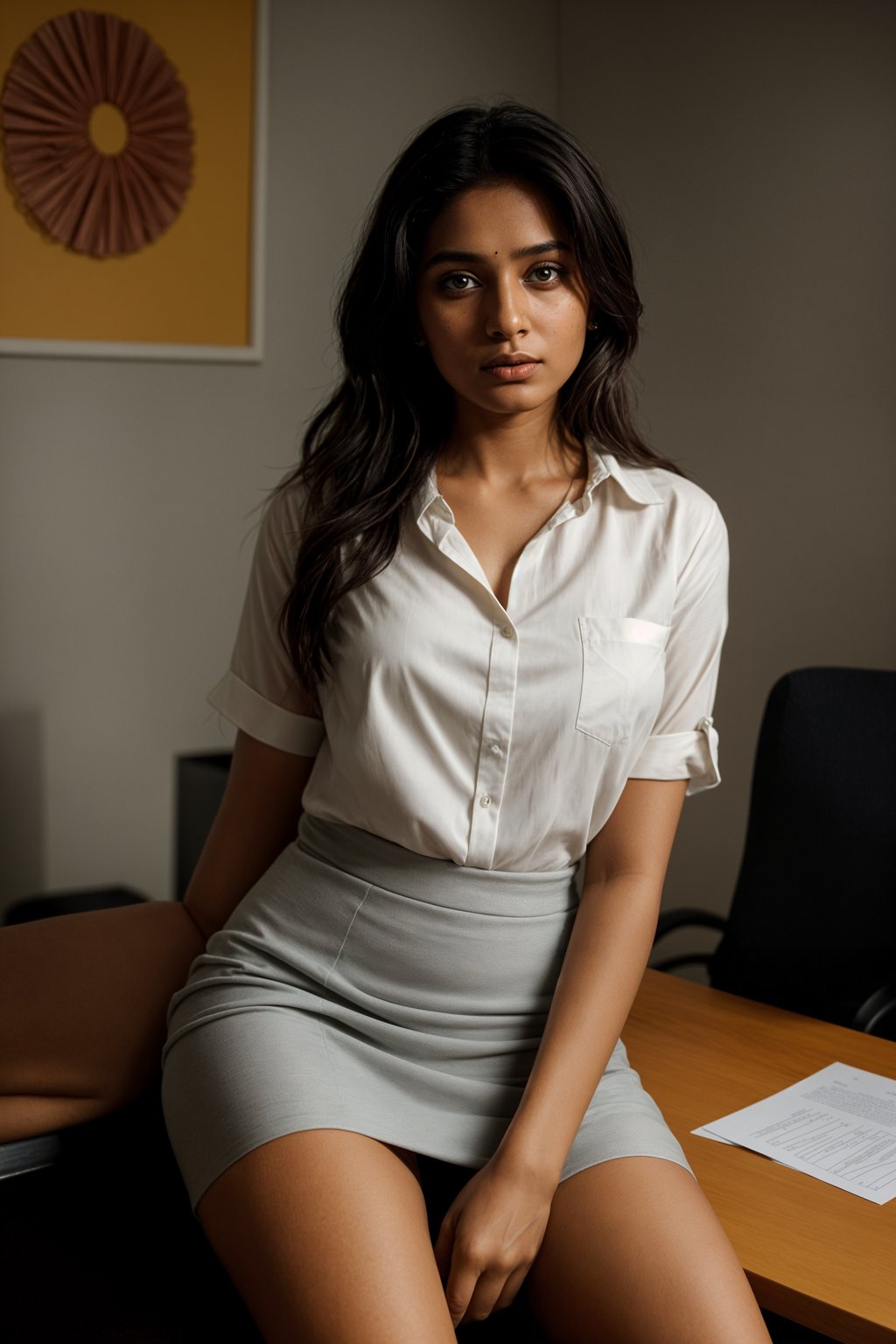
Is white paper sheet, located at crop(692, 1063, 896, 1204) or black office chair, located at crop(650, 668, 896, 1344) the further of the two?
black office chair, located at crop(650, 668, 896, 1344)

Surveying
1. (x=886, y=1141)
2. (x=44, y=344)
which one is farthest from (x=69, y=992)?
(x=44, y=344)

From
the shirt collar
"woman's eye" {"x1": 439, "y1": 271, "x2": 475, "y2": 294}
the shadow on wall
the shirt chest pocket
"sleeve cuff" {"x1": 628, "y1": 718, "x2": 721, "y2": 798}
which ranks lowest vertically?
the shadow on wall

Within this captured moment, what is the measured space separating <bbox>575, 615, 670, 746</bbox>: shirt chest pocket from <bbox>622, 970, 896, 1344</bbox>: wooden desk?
1.54 feet

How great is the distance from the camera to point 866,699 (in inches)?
86.6

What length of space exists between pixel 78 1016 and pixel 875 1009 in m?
1.13

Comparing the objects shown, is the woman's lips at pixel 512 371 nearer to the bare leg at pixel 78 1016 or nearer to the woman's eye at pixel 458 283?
the woman's eye at pixel 458 283

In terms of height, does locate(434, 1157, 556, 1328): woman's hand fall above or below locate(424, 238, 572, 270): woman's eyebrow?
below

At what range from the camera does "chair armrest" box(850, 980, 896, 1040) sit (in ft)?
6.40

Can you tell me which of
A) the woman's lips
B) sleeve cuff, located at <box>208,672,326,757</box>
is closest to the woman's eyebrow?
the woman's lips

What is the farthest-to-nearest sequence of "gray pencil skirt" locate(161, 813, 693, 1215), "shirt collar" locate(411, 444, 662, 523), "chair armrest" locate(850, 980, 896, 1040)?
"chair armrest" locate(850, 980, 896, 1040) < "shirt collar" locate(411, 444, 662, 523) < "gray pencil skirt" locate(161, 813, 693, 1215)

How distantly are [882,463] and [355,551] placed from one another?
1.82m

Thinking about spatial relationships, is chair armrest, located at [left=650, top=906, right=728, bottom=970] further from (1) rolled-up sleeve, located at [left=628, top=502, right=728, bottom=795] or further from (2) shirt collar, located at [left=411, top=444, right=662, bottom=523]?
(2) shirt collar, located at [left=411, top=444, right=662, bottom=523]

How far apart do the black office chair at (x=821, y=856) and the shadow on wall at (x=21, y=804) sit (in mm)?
1910

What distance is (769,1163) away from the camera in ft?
4.84
